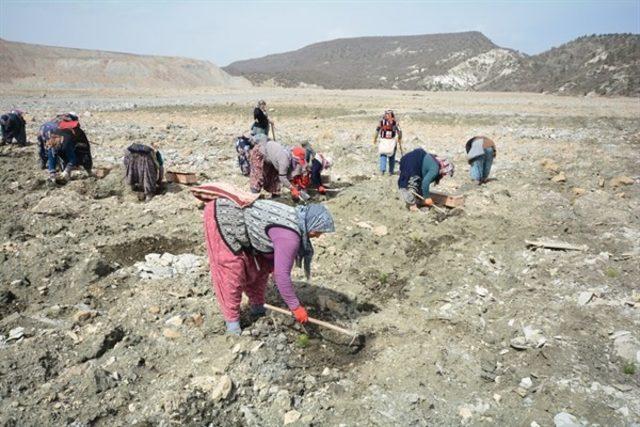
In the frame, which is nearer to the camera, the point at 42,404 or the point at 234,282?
the point at 42,404

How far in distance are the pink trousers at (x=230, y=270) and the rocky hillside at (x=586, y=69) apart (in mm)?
28536

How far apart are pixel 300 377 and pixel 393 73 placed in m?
58.8

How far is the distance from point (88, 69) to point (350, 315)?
4478 centimetres

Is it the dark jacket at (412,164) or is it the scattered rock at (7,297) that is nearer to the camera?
the scattered rock at (7,297)

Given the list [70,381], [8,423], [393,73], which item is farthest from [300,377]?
[393,73]

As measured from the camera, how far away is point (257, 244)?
358 centimetres

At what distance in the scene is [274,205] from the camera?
3.48 meters

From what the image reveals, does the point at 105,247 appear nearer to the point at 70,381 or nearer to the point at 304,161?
the point at 70,381

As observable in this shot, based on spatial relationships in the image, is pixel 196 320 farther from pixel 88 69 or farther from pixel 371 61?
pixel 371 61

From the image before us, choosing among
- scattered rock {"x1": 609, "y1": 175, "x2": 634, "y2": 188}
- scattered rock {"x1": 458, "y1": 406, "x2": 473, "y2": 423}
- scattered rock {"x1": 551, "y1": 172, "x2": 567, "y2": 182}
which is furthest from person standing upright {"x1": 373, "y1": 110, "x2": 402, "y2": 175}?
scattered rock {"x1": 458, "y1": 406, "x2": 473, "y2": 423}

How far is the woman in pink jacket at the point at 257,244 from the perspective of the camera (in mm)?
3373

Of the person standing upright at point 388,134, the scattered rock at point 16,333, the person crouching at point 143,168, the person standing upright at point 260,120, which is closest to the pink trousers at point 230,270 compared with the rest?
the scattered rock at point 16,333

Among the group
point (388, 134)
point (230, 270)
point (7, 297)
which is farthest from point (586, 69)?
point (7, 297)

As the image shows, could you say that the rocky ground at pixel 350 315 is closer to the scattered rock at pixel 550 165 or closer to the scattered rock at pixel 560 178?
the scattered rock at pixel 560 178
